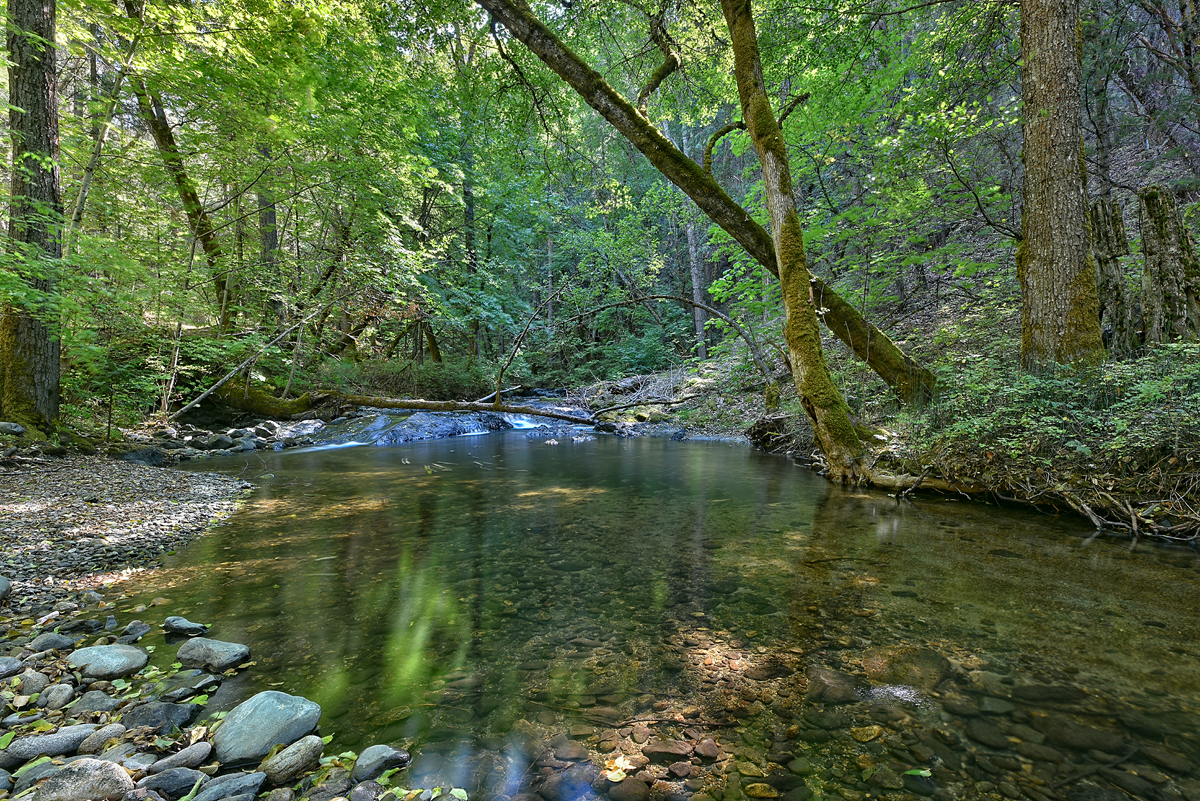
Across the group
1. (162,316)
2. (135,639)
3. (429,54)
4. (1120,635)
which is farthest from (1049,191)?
(162,316)

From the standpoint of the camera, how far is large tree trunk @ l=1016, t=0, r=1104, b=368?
485 cm

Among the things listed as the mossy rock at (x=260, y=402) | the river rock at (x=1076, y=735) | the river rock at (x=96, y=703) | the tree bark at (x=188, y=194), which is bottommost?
the river rock at (x=96, y=703)

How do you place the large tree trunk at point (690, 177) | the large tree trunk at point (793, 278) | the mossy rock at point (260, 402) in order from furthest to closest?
the mossy rock at point (260, 402)
the large tree trunk at point (690, 177)
the large tree trunk at point (793, 278)

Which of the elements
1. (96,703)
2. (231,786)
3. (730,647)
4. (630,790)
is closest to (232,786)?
(231,786)

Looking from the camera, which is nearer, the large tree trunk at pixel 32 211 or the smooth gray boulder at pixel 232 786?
the smooth gray boulder at pixel 232 786

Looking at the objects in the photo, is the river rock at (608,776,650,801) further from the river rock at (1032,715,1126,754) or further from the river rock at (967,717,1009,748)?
the river rock at (1032,715,1126,754)

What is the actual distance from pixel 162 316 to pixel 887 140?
11085 mm

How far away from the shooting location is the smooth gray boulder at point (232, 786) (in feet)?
4.76

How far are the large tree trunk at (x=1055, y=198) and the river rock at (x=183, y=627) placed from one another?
7.07 m

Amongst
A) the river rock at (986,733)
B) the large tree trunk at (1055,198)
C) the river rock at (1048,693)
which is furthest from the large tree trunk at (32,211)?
the large tree trunk at (1055,198)

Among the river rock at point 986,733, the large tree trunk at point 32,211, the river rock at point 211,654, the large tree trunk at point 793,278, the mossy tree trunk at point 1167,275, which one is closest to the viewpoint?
the river rock at point 986,733

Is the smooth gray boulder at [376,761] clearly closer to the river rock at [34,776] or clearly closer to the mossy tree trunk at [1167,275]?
the river rock at [34,776]

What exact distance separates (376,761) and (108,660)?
5.13ft

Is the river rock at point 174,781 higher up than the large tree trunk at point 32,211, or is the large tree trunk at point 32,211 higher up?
the large tree trunk at point 32,211
